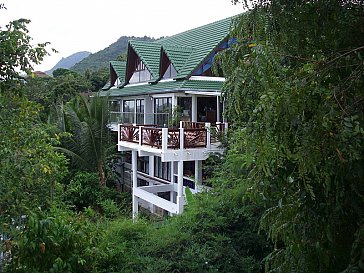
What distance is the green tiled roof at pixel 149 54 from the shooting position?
1753cm

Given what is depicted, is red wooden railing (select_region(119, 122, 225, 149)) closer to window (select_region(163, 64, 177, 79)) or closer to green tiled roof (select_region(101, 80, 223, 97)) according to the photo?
green tiled roof (select_region(101, 80, 223, 97))

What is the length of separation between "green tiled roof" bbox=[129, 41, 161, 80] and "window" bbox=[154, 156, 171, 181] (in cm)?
366

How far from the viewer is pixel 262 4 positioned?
312cm

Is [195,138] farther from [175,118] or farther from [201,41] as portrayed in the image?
[201,41]

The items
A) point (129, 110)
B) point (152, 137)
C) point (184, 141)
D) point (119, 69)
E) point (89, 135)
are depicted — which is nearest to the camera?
point (184, 141)

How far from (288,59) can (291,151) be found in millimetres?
732

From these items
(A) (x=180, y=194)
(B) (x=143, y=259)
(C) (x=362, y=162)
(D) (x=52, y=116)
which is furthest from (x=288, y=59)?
(D) (x=52, y=116)

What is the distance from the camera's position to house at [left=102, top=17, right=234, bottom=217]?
1212cm

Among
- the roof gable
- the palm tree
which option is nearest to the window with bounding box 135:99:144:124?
the palm tree

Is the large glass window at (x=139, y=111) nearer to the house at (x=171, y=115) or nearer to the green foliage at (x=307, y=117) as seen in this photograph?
the house at (x=171, y=115)

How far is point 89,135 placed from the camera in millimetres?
15984

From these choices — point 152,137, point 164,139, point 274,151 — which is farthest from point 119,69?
point 274,151

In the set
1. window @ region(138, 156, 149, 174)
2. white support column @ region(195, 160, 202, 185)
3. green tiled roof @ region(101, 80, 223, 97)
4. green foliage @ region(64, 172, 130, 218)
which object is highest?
green tiled roof @ region(101, 80, 223, 97)

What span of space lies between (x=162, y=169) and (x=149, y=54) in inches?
213
